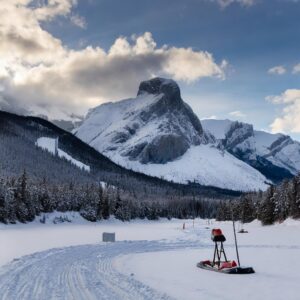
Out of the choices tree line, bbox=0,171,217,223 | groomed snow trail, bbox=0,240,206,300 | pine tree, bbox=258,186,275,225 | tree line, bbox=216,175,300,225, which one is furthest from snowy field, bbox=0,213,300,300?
tree line, bbox=0,171,217,223

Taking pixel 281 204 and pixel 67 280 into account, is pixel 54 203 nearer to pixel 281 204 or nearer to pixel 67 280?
pixel 281 204

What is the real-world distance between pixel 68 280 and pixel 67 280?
0.19 feet

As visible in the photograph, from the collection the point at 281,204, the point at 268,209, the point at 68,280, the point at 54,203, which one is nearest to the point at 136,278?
the point at 68,280

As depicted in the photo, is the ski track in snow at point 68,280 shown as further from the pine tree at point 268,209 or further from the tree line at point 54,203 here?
the tree line at point 54,203

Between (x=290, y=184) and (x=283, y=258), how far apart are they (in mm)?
70814

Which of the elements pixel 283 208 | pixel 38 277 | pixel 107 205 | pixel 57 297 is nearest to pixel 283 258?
pixel 38 277

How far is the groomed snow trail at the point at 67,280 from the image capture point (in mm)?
20766

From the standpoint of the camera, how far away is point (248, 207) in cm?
13588

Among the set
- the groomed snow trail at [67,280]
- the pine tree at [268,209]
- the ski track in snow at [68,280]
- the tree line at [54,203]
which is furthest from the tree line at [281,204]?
the groomed snow trail at [67,280]

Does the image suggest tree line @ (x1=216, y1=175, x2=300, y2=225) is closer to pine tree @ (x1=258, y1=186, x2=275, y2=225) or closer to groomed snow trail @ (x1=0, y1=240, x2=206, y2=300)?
pine tree @ (x1=258, y1=186, x2=275, y2=225)

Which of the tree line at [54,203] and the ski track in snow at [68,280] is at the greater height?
the tree line at [54,203]

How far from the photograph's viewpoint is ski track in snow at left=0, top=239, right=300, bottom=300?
20788 millimetres

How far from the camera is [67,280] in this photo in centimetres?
2506

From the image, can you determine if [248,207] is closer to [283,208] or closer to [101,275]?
[283,208]
